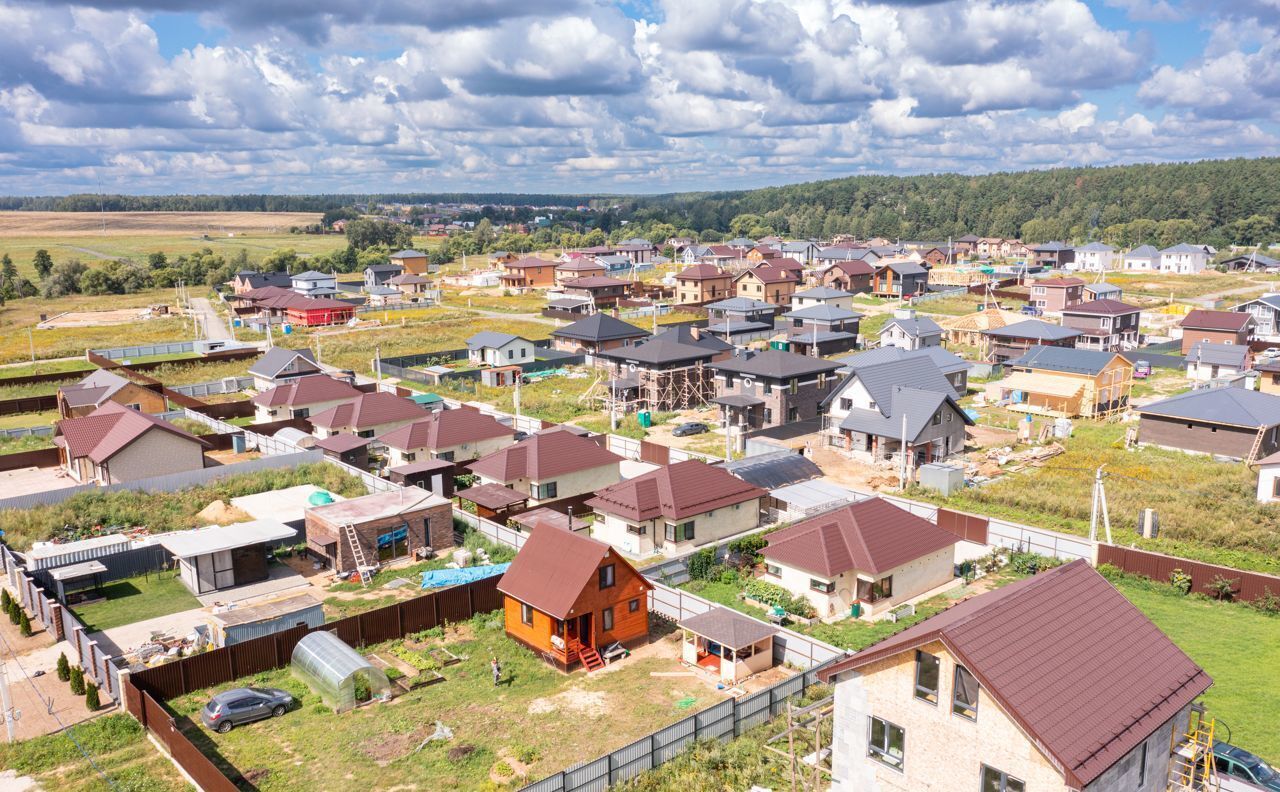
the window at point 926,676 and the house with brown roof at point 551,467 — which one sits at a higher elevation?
the window at point 926,676

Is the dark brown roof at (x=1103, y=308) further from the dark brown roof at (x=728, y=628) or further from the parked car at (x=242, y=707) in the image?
the parked car at (x=242, y=707)

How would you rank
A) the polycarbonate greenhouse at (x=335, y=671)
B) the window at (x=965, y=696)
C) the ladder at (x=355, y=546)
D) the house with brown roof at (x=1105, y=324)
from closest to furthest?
1. the window at (x=965, y=696)
2. the polycarbonate greenhouse at (x=335, y=671)
3. the ladder at (x=355, y=546)
4. the house with brown roof at (x=1105, y=324)

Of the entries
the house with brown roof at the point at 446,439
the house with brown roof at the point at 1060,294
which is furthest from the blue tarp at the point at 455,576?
the house with brown roof at the point at 1060,294

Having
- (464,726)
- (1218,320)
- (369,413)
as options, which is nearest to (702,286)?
(1218,320)

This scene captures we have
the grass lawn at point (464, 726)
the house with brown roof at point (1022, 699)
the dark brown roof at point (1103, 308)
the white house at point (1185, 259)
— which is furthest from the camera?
the white house at point (1185, 259)

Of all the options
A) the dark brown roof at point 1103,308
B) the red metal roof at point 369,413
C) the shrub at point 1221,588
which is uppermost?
the dark brown roof at point 1103,308

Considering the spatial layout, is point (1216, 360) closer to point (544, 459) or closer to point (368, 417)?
point (544, 459)

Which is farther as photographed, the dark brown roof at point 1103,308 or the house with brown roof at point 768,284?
the house with brown roof at point 768,284
